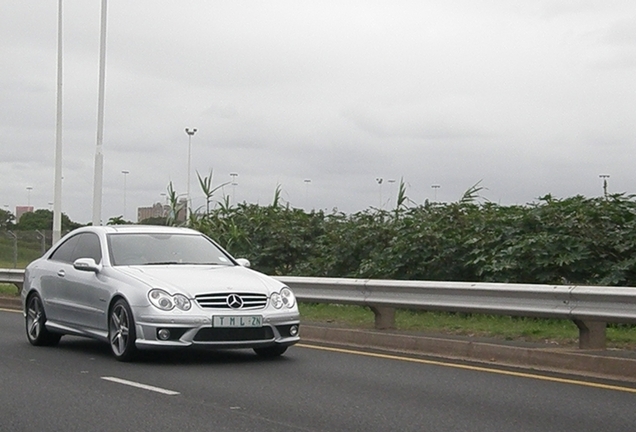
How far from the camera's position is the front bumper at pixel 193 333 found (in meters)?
11.0

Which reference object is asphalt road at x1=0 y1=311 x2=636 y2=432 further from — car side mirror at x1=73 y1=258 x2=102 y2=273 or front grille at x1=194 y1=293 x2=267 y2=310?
car side mirror at x1=73 y1=258 x2=102 y2=273

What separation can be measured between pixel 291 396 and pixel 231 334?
82.4 inches

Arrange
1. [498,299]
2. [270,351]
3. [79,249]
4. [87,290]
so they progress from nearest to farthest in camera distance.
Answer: [498,299], [270,351], [87,290], [79,249]

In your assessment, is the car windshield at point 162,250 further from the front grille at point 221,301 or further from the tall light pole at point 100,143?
the tall light pole at point 100,143

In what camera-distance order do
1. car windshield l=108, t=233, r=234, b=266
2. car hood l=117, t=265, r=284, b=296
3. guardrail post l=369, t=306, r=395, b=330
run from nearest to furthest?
car hood l=117, t=265, r=284, b=296 → car windshield l=108, t=233, r=234, b=266 → guardrail post l=369, t=306, r=395, b=330

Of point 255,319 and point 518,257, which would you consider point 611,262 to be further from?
point 255,319

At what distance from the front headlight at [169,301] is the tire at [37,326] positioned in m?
2.86

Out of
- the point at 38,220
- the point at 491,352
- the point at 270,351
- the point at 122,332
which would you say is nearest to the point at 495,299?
the point at 491,352

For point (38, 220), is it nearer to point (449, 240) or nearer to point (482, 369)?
point (449, 240)

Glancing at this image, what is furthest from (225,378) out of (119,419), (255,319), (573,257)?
(573,257)

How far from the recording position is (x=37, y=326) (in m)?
13.6

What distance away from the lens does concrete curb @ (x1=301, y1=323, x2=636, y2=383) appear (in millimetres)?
10367

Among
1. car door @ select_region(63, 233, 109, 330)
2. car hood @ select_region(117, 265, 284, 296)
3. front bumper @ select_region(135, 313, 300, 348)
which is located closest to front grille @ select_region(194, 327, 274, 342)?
front bumper @ select_region(135, 313, 300, 348)

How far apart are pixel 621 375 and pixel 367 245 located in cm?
1082
